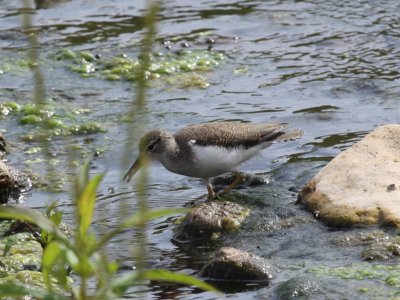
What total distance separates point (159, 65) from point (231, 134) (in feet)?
11.9

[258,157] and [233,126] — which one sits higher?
[233,126]

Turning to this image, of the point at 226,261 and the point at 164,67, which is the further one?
the point at 164,67

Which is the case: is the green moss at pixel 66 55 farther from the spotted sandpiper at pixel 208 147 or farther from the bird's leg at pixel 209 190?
the bird's leg at pixel 209 190

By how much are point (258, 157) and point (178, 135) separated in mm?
1230

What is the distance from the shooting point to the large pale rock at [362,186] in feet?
23.5

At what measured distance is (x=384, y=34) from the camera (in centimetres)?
1240

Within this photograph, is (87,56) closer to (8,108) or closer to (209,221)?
(8,108)

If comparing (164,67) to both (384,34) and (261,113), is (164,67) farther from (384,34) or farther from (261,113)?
(384,34)

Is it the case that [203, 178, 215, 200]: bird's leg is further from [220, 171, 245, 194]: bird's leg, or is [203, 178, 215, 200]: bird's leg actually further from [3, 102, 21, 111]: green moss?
[3, 102, 21, 111]: green moss

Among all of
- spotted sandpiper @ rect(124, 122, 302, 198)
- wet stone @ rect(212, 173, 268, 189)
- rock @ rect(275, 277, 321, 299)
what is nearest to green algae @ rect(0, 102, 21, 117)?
spotted sandpiper @ rect(124, 122, 302, 198)

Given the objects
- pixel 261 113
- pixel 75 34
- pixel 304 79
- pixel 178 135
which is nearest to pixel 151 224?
pixel 178 135

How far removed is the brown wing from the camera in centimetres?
834

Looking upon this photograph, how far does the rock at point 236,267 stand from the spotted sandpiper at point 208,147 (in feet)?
6.01

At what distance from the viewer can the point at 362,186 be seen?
7.47 meters
